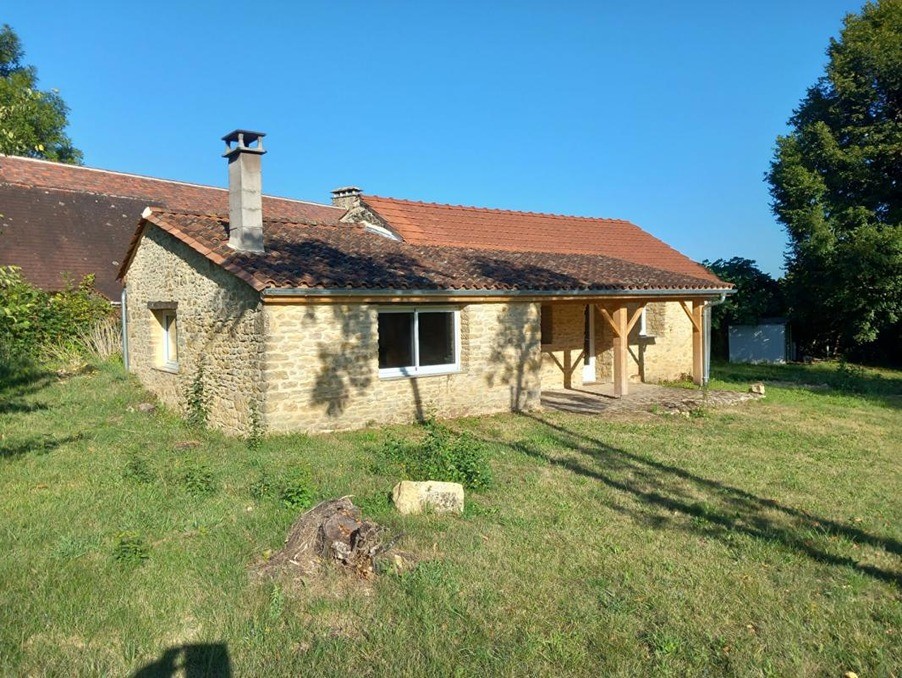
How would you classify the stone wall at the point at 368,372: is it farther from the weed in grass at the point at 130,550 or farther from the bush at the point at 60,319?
the bush at the point at 60,319

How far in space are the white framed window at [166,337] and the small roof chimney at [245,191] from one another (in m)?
3.40

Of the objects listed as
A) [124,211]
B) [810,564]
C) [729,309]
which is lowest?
[810,564]

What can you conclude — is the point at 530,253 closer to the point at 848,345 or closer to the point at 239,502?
the point at 239,502

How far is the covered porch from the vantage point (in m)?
14.6

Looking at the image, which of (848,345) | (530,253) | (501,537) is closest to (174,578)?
(501,537)

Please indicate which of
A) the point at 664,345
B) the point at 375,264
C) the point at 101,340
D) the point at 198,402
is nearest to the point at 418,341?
the point at 375,264

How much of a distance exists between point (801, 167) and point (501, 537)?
21.8 metres

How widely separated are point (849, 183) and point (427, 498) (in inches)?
906

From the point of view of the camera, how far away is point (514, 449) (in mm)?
9391

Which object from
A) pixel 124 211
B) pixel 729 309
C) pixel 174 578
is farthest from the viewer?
pixel 729 309

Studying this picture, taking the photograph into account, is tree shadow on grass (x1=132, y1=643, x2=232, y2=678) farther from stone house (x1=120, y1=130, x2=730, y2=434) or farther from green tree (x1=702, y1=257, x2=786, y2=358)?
green tree (x1=702, y1=257, x2=786, y2=358)

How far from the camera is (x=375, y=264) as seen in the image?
11.8 meters

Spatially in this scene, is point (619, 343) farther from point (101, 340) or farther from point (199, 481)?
point (101, 340)

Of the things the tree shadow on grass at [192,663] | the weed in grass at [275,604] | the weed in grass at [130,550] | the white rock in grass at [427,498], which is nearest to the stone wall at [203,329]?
the white rock in grass at [427,498]
